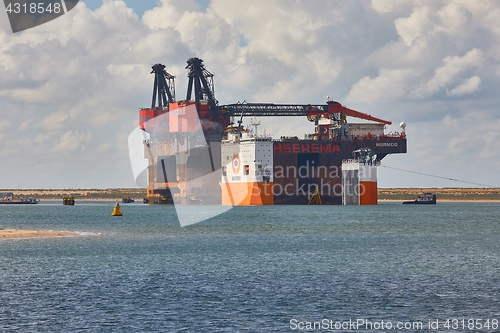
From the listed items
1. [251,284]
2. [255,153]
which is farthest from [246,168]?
[251,284]

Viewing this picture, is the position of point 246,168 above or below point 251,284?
above

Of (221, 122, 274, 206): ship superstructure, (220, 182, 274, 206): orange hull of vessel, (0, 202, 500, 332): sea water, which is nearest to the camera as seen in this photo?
(0, 202, 500, 332): sea water

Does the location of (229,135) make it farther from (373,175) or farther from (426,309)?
(426,309)

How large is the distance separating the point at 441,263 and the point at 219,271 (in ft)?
47.4

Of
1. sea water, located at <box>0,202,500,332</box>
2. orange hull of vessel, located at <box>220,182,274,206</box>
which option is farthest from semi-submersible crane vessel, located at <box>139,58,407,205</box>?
sea water, located at <box>0,202,500,332</box>

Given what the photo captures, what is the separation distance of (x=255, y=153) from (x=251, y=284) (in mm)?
108059

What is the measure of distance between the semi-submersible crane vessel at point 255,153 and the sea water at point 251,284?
247 ft

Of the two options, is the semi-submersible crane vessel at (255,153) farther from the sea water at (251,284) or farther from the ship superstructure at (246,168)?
the sea water at (251,284)

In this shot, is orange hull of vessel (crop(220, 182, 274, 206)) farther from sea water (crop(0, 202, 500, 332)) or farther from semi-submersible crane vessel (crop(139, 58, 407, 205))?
sea water (crop(0, 202, 500, 332))

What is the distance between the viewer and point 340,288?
137 ft

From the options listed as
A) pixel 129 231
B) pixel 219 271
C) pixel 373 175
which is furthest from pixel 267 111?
pixel 219 271

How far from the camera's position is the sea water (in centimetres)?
3300

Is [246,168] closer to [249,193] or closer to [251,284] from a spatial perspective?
[249,193]

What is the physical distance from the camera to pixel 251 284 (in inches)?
1714
